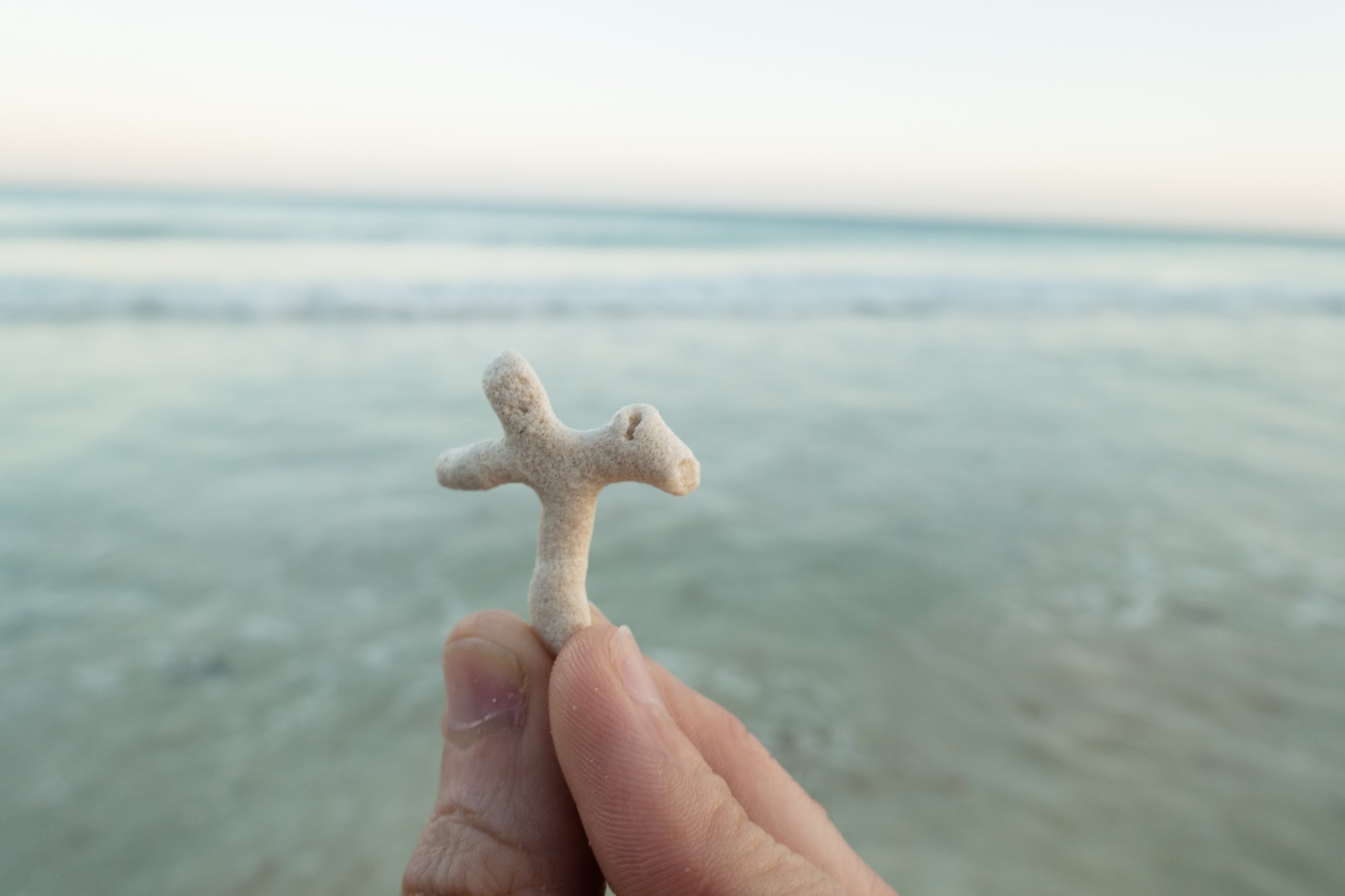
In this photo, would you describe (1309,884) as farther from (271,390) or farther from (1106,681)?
(271,390)

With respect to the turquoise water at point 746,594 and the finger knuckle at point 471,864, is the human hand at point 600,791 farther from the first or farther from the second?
the turquoise water at point 746,594

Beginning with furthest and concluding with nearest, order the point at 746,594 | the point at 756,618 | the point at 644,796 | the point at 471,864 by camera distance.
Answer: the point at 746,594
the point at 756,618
the point at 471,864
the point at 644,796

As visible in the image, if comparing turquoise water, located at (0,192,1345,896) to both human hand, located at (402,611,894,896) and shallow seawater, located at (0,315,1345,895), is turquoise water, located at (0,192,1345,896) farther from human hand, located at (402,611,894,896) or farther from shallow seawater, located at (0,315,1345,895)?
human hand, located at (402,611,894,896)

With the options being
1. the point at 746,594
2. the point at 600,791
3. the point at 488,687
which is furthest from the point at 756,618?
the point at 600,791

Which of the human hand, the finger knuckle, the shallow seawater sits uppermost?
the human hand

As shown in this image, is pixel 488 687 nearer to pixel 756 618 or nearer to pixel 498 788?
pixel 498 788

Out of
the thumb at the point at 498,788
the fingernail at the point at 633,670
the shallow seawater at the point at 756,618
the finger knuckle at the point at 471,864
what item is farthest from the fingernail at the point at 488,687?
the shallow seawater at the point at 756,618

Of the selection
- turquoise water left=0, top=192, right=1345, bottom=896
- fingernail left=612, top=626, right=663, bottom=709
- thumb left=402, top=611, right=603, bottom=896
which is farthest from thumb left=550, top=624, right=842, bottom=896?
turquoise water left=0, top=192, right=1345, bottom=896
